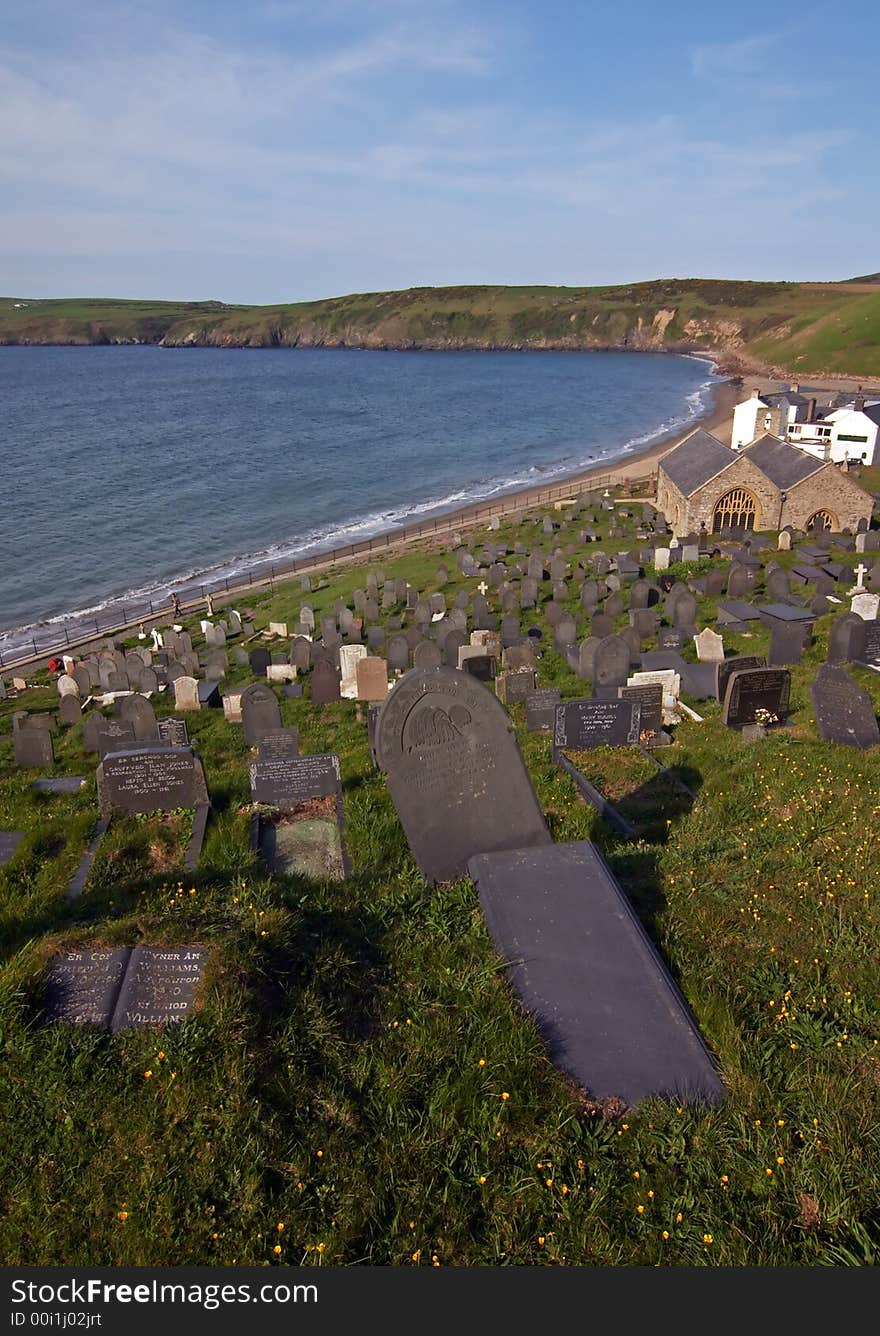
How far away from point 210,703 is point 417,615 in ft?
26.0

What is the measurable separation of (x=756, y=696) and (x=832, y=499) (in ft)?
85.1

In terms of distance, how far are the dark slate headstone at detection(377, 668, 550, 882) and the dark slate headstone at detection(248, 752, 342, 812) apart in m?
3.11

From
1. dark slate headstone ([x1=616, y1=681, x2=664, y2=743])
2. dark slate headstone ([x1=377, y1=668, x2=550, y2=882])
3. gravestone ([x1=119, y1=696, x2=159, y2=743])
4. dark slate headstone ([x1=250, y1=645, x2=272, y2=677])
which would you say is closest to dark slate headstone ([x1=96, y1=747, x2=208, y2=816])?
dark slate headstone ([x1=377, y1=668, x2=550, y2=882])

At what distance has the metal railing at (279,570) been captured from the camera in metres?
31.0

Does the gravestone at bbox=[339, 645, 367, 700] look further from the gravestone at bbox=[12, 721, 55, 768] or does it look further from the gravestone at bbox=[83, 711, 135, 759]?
the gravestone at bbox=[12, 721, 55, 768]

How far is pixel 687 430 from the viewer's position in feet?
262

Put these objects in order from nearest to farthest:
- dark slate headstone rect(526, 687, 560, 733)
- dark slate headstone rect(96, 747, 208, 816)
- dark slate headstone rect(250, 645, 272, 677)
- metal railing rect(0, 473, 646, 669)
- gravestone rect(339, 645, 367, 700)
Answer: dark slate headstone rect(96, 747, 208, 816) → dark slate headstone rect(526, 687, 560, 733) → gravestone rect(339, 645, 367, 700) → dark slate headstone rect(250, 645, 272, 677) → metal railing rect(0, 473, 646, 669)

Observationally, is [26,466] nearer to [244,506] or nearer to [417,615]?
[244,506]

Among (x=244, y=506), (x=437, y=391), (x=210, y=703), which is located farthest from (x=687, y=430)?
(x=210, y=703)

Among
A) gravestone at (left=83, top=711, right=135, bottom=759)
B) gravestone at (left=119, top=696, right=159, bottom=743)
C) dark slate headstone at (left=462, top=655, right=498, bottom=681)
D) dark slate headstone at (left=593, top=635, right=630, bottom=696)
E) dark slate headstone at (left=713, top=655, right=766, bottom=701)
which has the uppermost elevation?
dark slate headstone at (left=713, top=655, right=766, bottom=701)

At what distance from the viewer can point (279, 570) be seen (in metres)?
39.5

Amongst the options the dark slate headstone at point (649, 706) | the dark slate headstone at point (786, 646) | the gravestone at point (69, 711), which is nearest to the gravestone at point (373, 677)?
the dark slate headstone at point (649, 706)

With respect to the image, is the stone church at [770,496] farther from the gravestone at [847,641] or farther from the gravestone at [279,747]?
the gravestone at [279,747]

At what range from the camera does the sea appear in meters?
41.6
